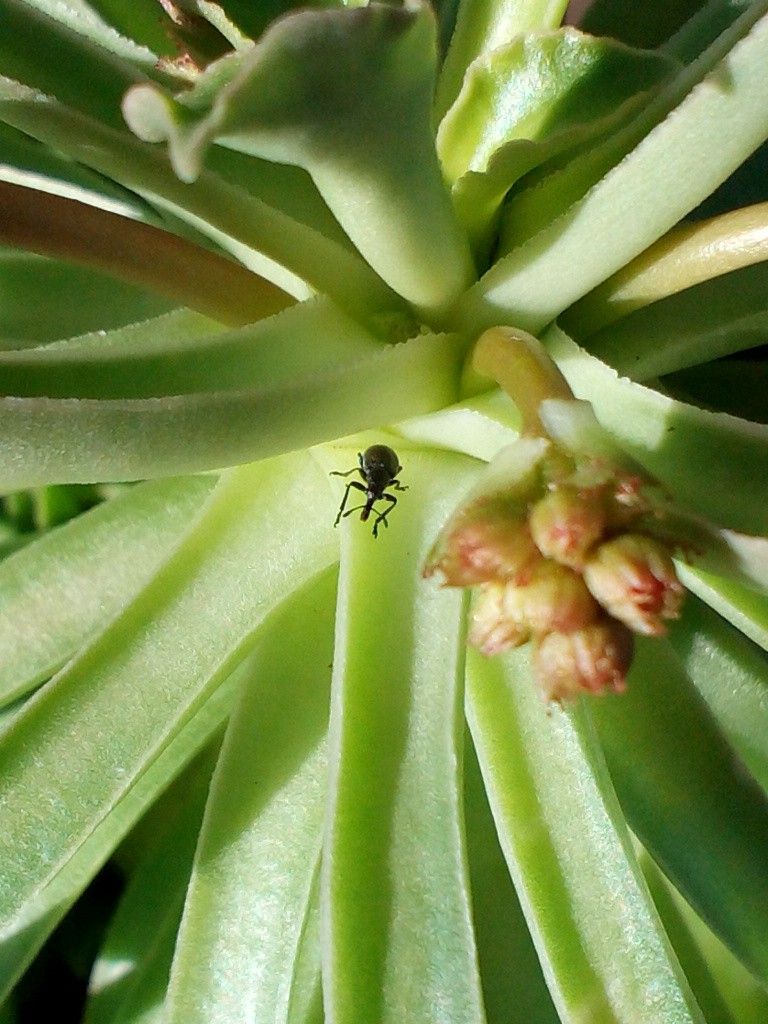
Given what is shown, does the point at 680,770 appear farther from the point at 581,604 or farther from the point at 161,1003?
the point at 161,1003

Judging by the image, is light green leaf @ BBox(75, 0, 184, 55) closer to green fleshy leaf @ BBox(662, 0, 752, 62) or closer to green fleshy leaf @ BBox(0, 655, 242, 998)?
green fleshy leaf @ BBox(662, 0, 752, 62)

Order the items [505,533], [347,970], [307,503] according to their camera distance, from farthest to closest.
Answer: [307,503], [347,970], [505,533]

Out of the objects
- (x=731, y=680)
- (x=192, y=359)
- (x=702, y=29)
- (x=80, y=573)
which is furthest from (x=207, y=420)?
(x=702, y=29)

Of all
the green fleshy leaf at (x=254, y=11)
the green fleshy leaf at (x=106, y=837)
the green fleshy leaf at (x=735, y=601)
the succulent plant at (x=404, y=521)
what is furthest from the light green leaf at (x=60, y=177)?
the green fleshy leaf at (x=735, y=601)

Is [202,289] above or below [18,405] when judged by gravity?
above

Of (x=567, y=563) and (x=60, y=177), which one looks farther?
(x=60, y=177)

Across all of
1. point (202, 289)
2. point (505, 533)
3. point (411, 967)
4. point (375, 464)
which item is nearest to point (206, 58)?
point (202, 289)

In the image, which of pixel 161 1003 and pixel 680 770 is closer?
pixel 680 770

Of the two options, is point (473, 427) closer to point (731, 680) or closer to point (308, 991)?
point (731, 680)

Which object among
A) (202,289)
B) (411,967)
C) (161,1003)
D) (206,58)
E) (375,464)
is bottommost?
(411,967)
